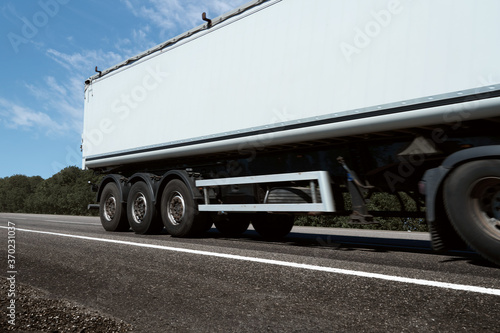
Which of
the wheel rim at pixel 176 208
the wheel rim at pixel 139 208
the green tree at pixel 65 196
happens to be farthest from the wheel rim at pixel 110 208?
the green tree at pixel 65 196

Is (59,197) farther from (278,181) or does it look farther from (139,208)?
(278,181)

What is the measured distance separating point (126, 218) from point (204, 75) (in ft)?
13.4

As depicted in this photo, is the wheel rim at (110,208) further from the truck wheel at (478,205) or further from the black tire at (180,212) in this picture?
the truck wheel at (478,205)

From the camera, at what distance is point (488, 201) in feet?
13.5

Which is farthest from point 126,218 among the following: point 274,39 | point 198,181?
point 274,39

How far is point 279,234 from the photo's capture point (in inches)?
315

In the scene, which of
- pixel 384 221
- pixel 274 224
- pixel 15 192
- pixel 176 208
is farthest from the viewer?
pixel 15 192

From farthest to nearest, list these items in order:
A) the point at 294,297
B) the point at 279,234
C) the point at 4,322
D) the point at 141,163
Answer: the point at 141,163
the point at 279,234
the point at 294,297
the point at 4,322

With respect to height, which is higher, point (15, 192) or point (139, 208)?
point (15, 192)

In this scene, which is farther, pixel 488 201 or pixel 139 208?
pixel 139 208

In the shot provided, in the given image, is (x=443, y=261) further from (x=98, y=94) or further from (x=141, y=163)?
(x=98, y=94)

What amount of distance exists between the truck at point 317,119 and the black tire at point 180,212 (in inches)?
1.2

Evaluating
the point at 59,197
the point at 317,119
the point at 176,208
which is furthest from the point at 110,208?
the point at 59,197

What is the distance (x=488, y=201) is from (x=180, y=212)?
5.26m
